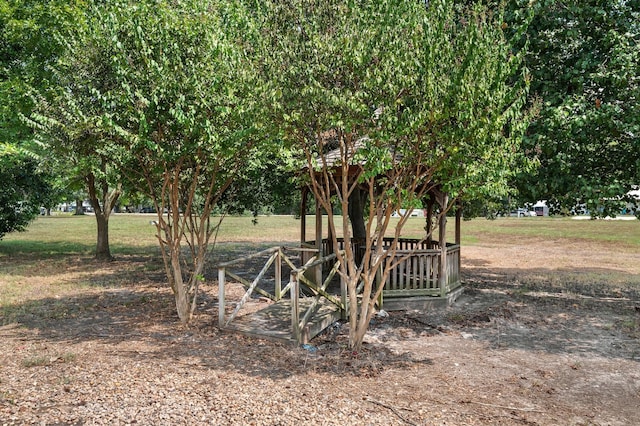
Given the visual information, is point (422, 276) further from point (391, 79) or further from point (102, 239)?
point (102, 239)

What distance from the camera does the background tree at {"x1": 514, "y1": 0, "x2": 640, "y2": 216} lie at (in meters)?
10.1

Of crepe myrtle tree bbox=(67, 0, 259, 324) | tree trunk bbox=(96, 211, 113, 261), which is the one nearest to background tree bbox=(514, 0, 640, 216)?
crepe myrtle tree bbox=(67, 0, 259, 324)

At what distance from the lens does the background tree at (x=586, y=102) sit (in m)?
10.1

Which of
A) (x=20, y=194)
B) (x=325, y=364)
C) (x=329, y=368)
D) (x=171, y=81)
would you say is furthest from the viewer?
(x=20, y=194)

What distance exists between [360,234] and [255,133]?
30.8 ft

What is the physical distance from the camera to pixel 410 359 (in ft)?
25.4

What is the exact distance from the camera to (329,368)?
7.07m

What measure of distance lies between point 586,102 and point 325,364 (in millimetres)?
8366

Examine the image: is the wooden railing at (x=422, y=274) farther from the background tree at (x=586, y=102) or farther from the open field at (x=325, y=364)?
the background tree at (x=586, y=102)

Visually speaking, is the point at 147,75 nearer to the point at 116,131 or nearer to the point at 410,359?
the point at 116,131

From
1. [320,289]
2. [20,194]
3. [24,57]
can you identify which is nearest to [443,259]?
[320,289]

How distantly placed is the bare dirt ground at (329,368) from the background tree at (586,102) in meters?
3.08

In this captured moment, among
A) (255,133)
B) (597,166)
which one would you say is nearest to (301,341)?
(255,133)

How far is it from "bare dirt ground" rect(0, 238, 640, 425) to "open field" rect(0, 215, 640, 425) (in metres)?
0.03
